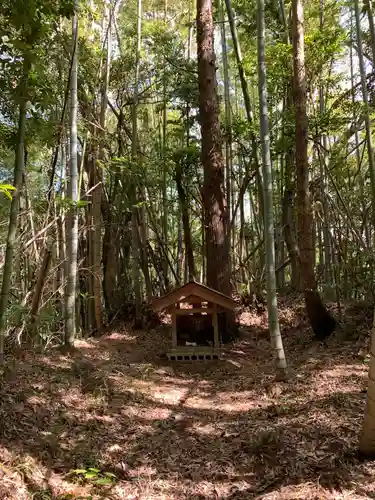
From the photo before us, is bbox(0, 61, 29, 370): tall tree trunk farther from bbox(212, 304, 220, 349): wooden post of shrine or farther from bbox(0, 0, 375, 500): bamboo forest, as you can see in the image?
bbox(212, 304, 220, 349): wooden post of shrine

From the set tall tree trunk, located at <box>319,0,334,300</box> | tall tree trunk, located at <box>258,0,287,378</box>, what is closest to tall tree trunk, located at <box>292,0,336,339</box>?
tall tree trunk, located at <box>258,0,287,378</box>

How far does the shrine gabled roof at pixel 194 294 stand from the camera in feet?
21.4

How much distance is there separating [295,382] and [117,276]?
6.09 meters

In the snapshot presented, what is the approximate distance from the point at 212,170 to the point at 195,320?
2642 mm

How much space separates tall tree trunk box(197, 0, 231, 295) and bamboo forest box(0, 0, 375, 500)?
3 cm

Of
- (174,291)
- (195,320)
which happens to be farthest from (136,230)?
(174,291)

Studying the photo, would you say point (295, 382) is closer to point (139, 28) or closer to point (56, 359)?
point (56, 359)

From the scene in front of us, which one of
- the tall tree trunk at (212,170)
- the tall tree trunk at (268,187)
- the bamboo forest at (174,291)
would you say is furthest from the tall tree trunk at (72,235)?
the tall tree trunk at (212,170)

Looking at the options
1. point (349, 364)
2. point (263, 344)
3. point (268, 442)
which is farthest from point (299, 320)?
point (268, 442)

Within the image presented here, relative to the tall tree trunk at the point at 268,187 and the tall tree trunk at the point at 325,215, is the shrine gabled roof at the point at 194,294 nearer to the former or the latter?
the tall tree trunk at the point at 268,187

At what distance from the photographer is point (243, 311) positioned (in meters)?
9.03

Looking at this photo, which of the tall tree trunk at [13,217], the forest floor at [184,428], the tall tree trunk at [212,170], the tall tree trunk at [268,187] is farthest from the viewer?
the tall tree trunk at [212,170]

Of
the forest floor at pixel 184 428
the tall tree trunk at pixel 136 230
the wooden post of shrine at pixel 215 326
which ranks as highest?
the tall tree trunk at pixel 136 230

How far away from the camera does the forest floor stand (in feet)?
9.42
